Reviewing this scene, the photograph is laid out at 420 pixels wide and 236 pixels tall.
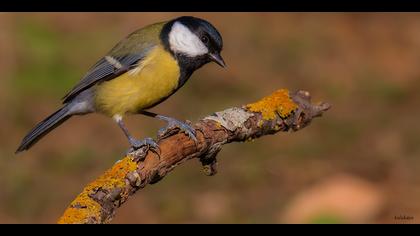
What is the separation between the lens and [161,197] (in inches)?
220

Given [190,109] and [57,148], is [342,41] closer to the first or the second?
[190,109]

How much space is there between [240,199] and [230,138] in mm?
2130

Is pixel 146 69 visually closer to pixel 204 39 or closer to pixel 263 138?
pixel 204 39

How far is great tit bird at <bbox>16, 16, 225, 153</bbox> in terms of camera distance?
3904mm

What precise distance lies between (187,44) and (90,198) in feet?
4.81

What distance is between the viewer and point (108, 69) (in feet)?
13.6

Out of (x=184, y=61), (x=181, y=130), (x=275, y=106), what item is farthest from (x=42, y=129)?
(x=275, y=106)

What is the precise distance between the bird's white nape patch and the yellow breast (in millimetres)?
67

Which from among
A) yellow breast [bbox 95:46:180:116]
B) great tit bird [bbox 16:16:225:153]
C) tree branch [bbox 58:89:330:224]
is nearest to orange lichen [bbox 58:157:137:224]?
Result: tree branch [bbox 58:89:330:224]

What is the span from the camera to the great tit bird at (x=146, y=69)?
12.8 feet

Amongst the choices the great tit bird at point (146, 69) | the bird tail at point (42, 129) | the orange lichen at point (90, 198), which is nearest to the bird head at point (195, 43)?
the great tit bird at point (146, 69)

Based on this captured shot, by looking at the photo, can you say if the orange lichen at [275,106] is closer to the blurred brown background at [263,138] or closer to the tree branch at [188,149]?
the tree branch at [188,149]

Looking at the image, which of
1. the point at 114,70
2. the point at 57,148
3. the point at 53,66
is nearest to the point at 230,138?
the point at 114,70

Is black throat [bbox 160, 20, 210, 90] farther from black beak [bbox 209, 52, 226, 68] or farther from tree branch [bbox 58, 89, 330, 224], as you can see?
tree branch [bbox 58, 89, 330, 224]
